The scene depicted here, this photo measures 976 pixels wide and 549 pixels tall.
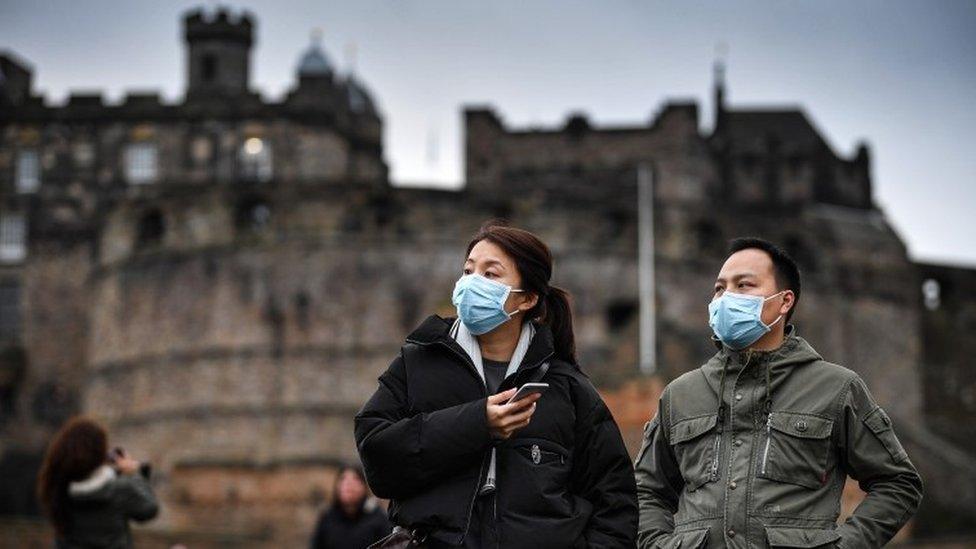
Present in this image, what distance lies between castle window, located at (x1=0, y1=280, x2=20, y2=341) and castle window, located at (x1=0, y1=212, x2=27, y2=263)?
765 millimetres

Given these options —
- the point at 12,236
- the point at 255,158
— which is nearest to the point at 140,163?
the point at 255,158

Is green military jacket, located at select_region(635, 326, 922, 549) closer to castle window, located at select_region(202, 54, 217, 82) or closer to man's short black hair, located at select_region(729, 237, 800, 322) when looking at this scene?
man's short black hair, located at select_region(729, 237, 800, 322)

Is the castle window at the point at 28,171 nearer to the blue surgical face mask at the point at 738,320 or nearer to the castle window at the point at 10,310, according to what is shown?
the castle window at the point at 10,310

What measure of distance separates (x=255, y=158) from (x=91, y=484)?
39.7 metres

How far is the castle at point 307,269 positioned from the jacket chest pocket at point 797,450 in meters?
21.2

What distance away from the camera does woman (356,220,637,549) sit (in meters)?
5.63

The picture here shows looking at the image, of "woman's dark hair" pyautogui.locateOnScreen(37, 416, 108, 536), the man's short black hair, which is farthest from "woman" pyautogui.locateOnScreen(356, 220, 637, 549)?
"woman's dark hair" pyautogui.locateOnScreen(37, 416, 108, 536)

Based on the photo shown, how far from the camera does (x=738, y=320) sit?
6.06 metres

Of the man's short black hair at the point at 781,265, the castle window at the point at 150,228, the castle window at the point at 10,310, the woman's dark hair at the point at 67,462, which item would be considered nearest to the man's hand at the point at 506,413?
the man's short black hair at the point at 781,265

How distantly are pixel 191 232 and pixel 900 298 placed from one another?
18.8 metres

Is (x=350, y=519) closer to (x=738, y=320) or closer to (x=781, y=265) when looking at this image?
(x=781, y=265)

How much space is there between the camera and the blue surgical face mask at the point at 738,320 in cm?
607

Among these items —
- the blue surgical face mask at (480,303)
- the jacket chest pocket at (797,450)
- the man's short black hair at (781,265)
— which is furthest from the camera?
the man's short black hair at (781,265)

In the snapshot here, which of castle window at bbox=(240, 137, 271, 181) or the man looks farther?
castle window at bbox=(240, 137, 271, 181)
